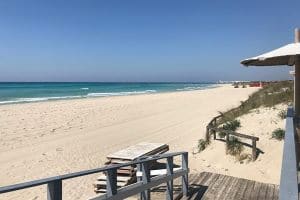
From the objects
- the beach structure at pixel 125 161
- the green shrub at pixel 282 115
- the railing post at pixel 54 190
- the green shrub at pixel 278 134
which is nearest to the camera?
the railing post at pixel 54 190

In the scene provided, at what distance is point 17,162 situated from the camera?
11.5 m

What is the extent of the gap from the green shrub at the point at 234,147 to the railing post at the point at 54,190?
25.9 feet

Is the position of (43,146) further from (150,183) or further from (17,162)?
(150,183)

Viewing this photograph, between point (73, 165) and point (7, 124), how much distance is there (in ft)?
32.0

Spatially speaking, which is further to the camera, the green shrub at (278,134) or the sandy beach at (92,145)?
the green shrub at (278,134)

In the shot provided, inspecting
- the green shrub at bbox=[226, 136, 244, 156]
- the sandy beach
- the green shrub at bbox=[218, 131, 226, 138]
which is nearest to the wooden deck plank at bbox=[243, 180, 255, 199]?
the sandy beach

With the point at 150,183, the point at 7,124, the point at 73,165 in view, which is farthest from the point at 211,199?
the point at 7,124

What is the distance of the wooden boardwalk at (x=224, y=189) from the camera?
6.78 m

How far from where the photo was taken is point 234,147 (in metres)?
10.9

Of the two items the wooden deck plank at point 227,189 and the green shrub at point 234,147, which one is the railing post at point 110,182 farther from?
the green shrub at point 234,147

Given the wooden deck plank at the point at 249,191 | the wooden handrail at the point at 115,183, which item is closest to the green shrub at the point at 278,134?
the wooden deck plank at the point at 249,191

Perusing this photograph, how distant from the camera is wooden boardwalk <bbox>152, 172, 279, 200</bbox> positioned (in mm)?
6777

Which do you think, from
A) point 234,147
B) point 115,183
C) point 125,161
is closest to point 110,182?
point 115,183

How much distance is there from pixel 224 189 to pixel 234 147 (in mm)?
3790
